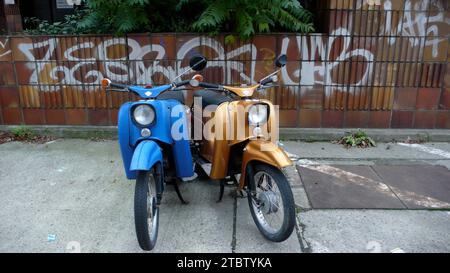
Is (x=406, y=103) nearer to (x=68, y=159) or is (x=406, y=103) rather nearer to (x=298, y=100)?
(x=298, y=100)

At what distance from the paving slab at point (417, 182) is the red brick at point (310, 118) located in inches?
44.1

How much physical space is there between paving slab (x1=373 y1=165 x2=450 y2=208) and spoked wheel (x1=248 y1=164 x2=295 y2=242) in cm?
134

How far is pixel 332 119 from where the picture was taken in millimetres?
5129

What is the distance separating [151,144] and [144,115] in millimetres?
234

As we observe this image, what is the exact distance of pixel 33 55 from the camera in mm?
5059

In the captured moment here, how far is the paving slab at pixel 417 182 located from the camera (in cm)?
349

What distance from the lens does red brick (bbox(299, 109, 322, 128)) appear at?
5.10 metres

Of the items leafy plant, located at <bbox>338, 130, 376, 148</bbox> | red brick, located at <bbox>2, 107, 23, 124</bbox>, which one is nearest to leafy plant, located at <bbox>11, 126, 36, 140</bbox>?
red brick, located at <bbox>2, 107, 23, 124</bbox>

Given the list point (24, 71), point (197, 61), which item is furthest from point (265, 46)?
point (24, 71)

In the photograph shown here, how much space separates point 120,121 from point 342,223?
1.96 meters

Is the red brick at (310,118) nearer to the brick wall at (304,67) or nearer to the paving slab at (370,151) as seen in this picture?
the brick wall at (304,67)

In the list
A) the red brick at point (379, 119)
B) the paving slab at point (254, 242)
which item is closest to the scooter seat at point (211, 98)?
the paving slab at point (254, 242)

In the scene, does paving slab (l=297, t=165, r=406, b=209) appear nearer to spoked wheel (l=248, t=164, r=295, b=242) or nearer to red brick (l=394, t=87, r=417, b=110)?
spoked wheel (l=248, t=164, r=295, b=242)
